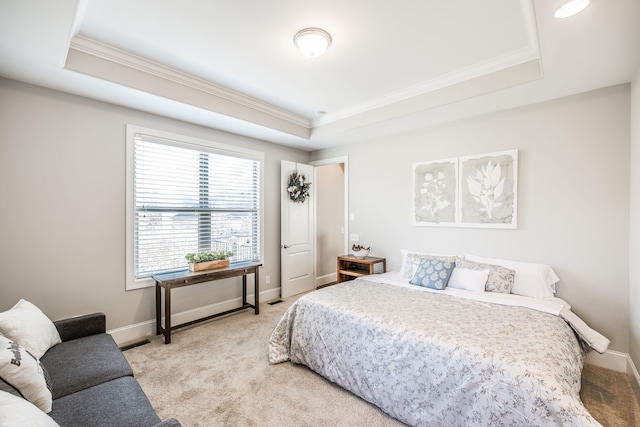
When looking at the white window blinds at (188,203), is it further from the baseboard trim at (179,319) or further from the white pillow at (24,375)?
the white pillow at (24,375)

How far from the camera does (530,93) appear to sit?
2.63 m

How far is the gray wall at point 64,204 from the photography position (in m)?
2.44

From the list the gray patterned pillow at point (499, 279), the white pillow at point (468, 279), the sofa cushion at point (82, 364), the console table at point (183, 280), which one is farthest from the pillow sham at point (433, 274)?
the sofa cushion at point (82, 364)

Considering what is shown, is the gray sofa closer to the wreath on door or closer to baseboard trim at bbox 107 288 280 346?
baseboard trim at bbox 107 288 280 346

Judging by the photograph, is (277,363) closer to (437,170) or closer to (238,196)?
(238,196)

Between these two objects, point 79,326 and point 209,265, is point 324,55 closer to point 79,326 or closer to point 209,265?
point 209,265

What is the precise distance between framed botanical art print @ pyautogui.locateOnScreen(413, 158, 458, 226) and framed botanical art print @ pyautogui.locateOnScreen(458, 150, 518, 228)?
92 millimetres

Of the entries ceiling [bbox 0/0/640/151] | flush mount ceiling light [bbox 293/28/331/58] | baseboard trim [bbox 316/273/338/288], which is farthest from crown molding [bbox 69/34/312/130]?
baseboard trim [bbox 316/273/338/288]

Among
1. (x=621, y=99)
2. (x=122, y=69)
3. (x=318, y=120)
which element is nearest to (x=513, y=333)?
(x=621, y=99)

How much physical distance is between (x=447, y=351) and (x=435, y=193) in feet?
7.38

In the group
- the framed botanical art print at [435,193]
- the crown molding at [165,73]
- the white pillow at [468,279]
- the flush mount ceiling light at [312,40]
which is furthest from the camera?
the framed botanical art print at [435,193]

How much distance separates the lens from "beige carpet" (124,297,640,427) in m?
1.91

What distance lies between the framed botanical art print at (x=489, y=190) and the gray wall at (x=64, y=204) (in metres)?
3.59

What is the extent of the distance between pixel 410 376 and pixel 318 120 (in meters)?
3.41
